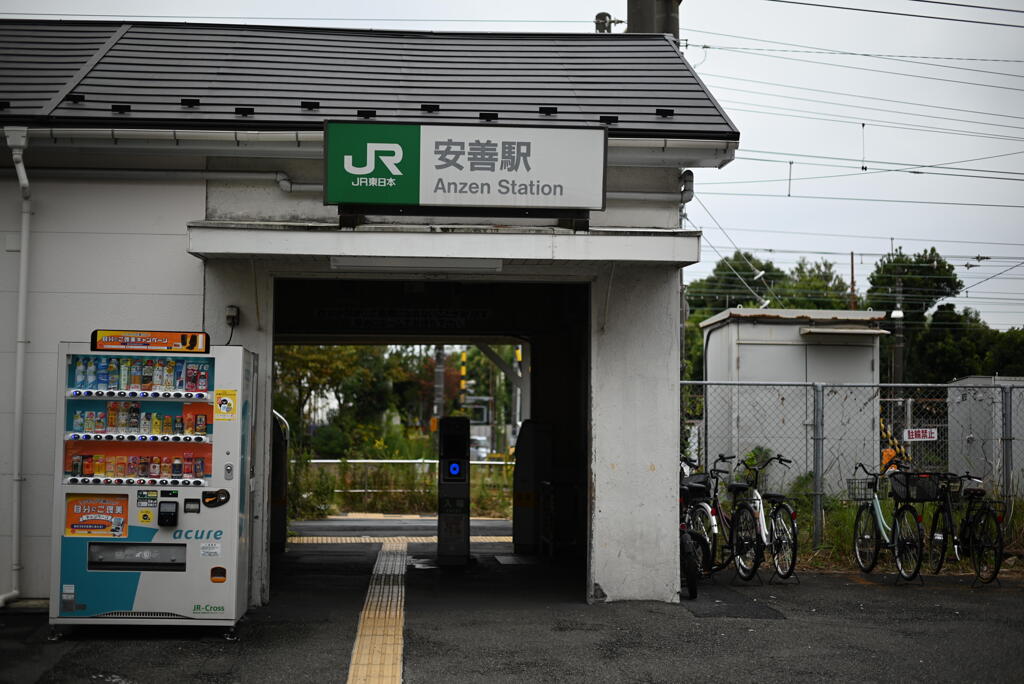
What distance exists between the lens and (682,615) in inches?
335

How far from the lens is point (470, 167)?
27.5ft

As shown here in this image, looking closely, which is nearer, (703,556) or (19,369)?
(19,369)

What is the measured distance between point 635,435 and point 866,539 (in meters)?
3.47

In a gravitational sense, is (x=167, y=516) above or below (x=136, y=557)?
above

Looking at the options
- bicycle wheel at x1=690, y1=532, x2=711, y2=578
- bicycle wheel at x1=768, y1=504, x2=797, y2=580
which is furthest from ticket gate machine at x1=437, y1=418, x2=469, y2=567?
bicycle wheel at x1=768, y1=504, x2=797, y2=580

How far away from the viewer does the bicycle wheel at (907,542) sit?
10.0 meters

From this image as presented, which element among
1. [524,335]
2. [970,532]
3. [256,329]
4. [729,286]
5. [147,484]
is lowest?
[970,532]

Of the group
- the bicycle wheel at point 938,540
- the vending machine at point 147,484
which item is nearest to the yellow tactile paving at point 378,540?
the bicycle wheel at point 938,540

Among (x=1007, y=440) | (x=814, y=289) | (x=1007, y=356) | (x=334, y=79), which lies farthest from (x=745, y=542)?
(x=814, y=289)

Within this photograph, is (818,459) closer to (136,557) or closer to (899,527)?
(899,527)

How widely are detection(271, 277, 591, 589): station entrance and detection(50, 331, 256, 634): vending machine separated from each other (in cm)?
387

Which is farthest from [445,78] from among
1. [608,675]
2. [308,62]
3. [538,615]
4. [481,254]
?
[608,675]

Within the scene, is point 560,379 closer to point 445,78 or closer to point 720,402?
point 720,402

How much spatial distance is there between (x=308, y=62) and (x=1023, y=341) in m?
24.1
